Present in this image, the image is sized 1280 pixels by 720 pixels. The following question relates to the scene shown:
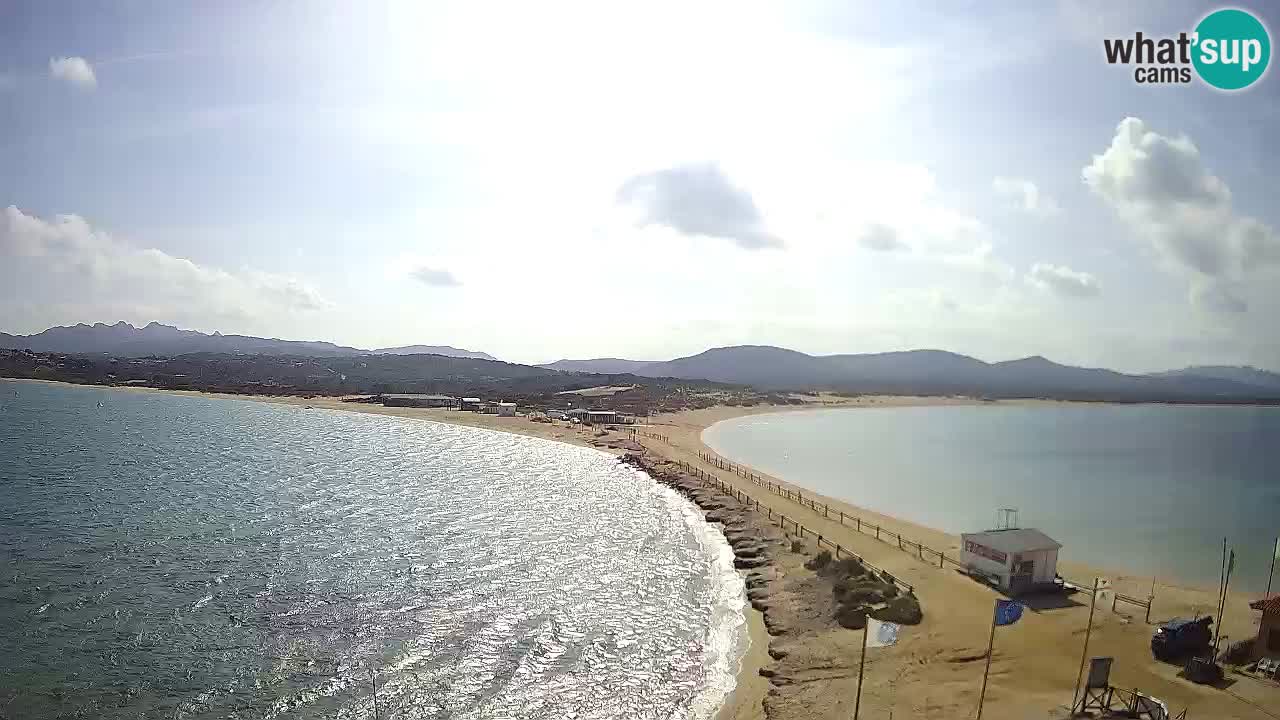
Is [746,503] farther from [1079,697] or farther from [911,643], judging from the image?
[1079,697]

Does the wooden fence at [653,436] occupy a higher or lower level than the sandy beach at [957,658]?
higher

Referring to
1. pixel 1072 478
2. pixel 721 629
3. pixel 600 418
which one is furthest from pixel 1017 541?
pixel 600 418

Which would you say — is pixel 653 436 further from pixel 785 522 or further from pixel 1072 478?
pixel 785 522

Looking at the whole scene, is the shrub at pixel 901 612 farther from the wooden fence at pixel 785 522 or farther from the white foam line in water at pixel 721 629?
the white foam line in water at pixel 721 629

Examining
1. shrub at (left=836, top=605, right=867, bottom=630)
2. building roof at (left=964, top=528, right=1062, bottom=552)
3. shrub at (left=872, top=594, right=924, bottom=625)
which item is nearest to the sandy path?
shrub at (left=872, top=594, right=924, bottom=625)

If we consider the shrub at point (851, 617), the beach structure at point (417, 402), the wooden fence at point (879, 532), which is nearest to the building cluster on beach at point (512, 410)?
the beach structure at point (417, 402)

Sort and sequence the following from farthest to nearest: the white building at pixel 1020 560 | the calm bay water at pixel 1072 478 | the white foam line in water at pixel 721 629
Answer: the calm bay water at pixel 1072 478 → the white building at pixel 1020 560 → the white foam line in water at pixel 721 629
